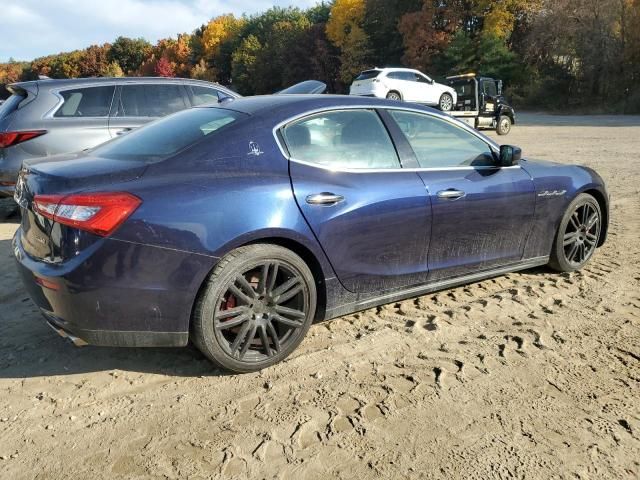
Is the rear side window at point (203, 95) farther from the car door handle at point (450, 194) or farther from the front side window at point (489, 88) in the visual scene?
the front side window at point (489, 88)

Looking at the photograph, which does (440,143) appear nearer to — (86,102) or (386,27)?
(86,102)

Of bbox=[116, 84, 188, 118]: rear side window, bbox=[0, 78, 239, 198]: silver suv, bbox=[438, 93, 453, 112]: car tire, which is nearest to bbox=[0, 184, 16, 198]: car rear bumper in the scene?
bbox=[0, 78, 239, 198]: silver suv

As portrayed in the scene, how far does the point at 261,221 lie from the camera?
2855 millimetres

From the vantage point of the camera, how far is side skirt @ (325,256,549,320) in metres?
3.35

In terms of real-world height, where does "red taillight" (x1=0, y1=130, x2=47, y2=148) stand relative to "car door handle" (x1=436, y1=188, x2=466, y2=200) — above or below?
above

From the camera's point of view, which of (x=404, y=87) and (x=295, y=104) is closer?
(x=295, y=104)

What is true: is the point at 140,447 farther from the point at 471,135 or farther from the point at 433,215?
the point at 471,135

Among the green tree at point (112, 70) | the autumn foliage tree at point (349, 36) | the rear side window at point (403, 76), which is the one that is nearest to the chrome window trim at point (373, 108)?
the rear side window at point (403, 76)

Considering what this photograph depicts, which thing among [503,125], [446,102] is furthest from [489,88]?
[446,102]

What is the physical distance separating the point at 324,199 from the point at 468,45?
4240 centimetres

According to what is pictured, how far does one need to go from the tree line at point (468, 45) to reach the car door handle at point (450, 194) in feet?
112

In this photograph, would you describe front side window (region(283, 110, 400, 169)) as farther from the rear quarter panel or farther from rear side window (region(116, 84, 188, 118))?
rear side window (region(116, 84, 188, 118))

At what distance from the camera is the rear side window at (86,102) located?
6.35m

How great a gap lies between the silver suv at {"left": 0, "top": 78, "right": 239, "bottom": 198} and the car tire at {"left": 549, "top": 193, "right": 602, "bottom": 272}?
5099 mm
